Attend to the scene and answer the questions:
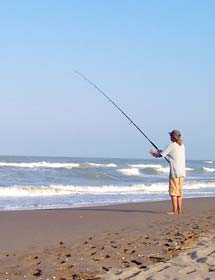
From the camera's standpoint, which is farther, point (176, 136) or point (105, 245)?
point (176, 136)

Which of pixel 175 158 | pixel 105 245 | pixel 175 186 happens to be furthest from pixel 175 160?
pixel 105 245

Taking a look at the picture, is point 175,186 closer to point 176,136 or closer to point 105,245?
point 176,136

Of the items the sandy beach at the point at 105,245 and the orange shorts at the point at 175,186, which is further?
the orange shorts at the point at 175,186

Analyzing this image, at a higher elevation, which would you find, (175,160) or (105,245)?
(175,160)

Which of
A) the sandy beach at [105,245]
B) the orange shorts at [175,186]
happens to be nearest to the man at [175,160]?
the orange shorts at [175,186]

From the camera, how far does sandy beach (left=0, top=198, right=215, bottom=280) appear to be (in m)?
4.71

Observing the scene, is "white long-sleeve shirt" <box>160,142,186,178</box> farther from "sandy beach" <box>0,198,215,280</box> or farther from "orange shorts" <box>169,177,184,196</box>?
"sandy beach" <box>0,198,215,280</box>

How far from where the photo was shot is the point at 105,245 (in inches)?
241

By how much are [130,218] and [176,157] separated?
4.11 ft

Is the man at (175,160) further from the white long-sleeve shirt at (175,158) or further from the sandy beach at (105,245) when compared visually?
the sandy beach at (105,245)

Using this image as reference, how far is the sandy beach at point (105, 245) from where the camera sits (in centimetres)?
471

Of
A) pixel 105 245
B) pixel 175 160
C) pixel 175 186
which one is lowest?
pixel 105 245

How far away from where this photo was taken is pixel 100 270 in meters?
4.82

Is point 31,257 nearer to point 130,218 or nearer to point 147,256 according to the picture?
point 147,256
